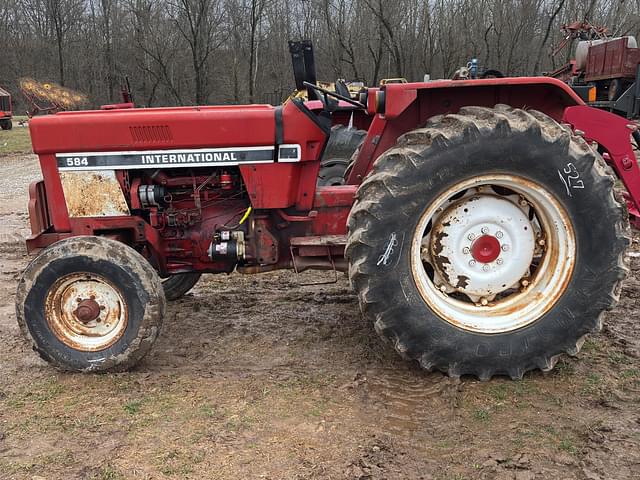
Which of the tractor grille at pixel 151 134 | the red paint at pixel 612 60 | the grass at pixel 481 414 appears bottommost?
the grass at pixel 481 414

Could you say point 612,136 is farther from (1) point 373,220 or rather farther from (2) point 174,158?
(2) point 174,158

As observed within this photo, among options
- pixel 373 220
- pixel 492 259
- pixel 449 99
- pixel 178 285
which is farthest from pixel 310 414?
pixel 178 285

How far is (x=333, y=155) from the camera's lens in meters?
5.88

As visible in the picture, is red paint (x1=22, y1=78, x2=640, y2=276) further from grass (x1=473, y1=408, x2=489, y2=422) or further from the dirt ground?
grass (x1=473, y1=408, x2=489, y2=422)

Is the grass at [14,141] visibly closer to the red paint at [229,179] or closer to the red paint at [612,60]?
the red paint at [229,179]

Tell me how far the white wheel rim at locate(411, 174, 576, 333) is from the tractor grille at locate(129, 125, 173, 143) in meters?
1.57

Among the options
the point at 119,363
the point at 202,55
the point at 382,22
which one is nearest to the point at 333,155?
the point at 119,363

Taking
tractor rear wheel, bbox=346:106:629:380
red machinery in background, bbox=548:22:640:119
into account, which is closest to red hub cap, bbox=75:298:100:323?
tractor rear wheel, bbox=346:106:629:380

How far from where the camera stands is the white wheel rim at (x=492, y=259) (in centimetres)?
306

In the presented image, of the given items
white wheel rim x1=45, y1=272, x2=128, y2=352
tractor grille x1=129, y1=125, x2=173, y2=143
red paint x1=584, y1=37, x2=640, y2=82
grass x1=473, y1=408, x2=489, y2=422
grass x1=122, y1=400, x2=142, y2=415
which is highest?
red paint x1=584, y1=37, x2=640, y2=82

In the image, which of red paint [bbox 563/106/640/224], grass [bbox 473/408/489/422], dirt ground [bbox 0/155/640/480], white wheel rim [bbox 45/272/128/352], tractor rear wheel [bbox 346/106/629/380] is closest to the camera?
dirt ground [bbox 0/155/640/480]

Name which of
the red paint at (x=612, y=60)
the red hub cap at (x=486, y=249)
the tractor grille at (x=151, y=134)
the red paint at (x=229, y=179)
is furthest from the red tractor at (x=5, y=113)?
the red hub cap at (x=486, y=249)

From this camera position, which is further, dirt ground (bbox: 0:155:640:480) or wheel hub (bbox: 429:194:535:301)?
wheel hub (bbox: 429:194:535:301)

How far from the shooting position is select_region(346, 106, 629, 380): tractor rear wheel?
9.37ft
